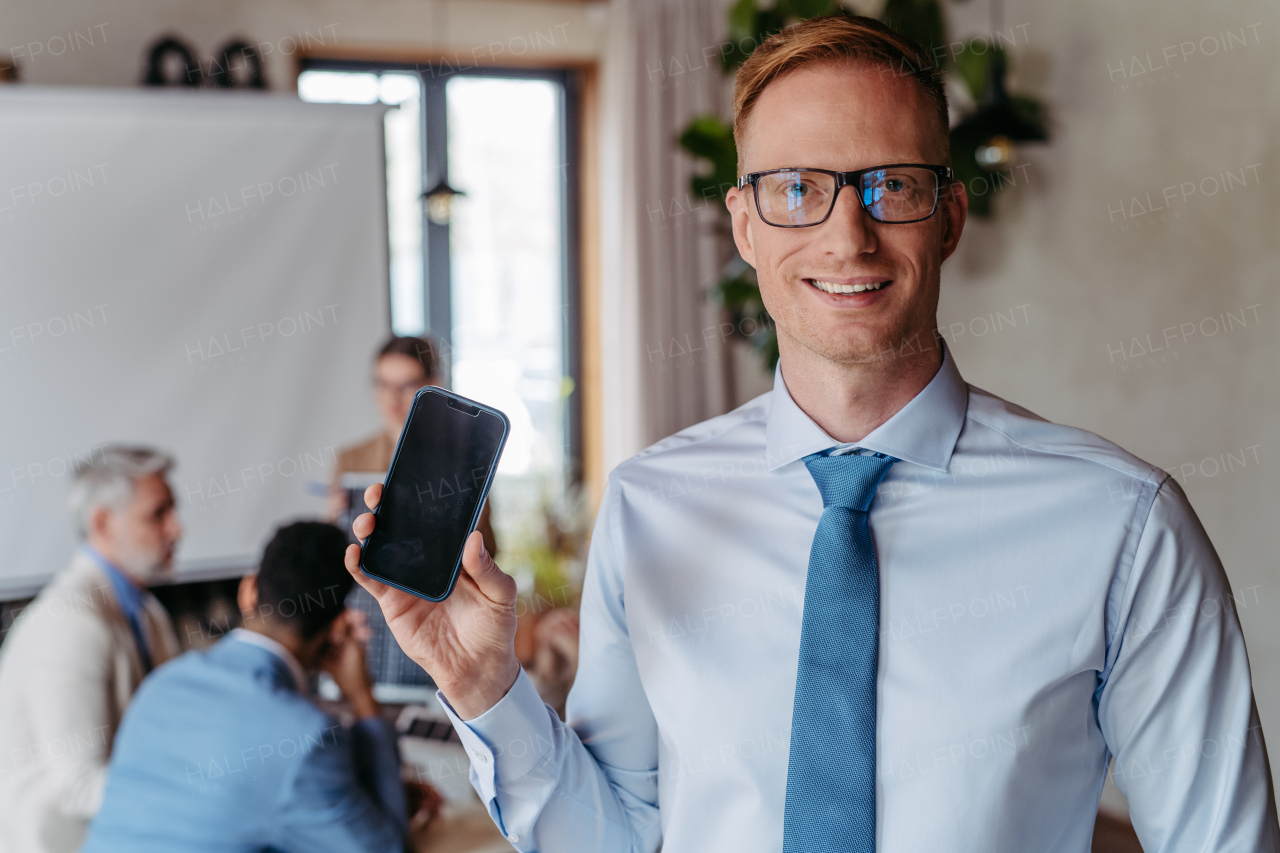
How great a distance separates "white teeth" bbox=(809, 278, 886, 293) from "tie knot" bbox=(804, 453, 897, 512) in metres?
0.17

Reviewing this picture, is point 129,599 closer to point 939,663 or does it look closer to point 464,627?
point 464,627

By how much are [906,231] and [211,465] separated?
2690mm

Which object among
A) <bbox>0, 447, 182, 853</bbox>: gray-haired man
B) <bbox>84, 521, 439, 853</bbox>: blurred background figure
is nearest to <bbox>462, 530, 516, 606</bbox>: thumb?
<bbox>84, 521, 439, 853</bbox>: blurred background figure

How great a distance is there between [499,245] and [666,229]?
2.91 feet

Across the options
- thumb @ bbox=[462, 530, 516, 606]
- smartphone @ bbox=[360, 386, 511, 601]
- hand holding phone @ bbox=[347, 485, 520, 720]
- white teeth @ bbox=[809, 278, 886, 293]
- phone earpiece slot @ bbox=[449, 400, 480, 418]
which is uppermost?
white teeth @ bbox=[809, 278, 886, 293]

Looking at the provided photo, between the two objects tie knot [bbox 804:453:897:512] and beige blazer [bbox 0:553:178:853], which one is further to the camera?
beige blazer [bbox 0:553:178:853]

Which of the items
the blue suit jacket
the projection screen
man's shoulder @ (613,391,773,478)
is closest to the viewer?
man's shoulder @ (613,391,773,478)

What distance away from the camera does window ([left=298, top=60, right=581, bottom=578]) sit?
13.8 ft

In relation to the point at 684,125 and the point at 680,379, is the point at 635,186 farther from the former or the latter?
the point at 680,379

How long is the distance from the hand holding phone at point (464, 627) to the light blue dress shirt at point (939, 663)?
31mm

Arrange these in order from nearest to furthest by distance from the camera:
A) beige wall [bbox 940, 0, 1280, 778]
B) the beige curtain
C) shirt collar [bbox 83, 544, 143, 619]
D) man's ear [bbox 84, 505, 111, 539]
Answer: beige wall [bbox 940, 0, 1280, 778] < shirt collar [bbox 83, 544, 143, 619] < man's ear [bbox 84, 505, 111, 539] < the beige curtain

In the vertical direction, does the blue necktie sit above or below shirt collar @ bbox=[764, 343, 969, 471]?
below

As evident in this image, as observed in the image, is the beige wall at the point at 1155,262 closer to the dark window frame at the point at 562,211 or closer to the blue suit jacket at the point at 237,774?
the blue suit jacket at the point at 237,774

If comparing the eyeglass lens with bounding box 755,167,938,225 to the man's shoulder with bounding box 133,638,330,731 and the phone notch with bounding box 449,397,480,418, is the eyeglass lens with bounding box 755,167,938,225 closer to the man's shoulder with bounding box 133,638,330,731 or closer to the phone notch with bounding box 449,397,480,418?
the phone notch with bounding box 449,397,480,418
